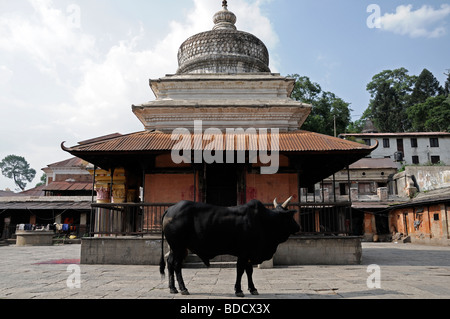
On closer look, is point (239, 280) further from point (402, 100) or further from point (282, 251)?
point (402, 100)

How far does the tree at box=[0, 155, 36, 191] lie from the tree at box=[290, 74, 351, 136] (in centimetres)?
9827

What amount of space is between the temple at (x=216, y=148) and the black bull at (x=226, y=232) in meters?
4.34

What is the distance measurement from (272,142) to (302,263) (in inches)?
167

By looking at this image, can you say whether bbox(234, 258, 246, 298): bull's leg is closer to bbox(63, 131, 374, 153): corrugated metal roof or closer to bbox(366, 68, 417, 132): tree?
bbox(63, 131, 374, 153): corrugated metal roof

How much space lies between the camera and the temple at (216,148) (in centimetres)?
1204

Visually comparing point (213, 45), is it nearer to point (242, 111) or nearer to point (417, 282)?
point (242, 111)

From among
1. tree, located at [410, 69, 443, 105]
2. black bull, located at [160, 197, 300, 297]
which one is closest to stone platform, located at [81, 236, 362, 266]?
black bull, located at [160, 197, 300, 297]

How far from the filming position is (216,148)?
38.7ft

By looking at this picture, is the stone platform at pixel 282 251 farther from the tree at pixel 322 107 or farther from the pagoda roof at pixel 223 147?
the tree at pixel 322 107

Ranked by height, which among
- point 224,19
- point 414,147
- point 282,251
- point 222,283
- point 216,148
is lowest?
point 222,283

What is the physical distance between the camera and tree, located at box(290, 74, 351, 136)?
42.0 metres

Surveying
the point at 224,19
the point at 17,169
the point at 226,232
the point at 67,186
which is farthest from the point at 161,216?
the point at 17,169

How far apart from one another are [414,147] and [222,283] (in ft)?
164

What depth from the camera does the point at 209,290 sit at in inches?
271
